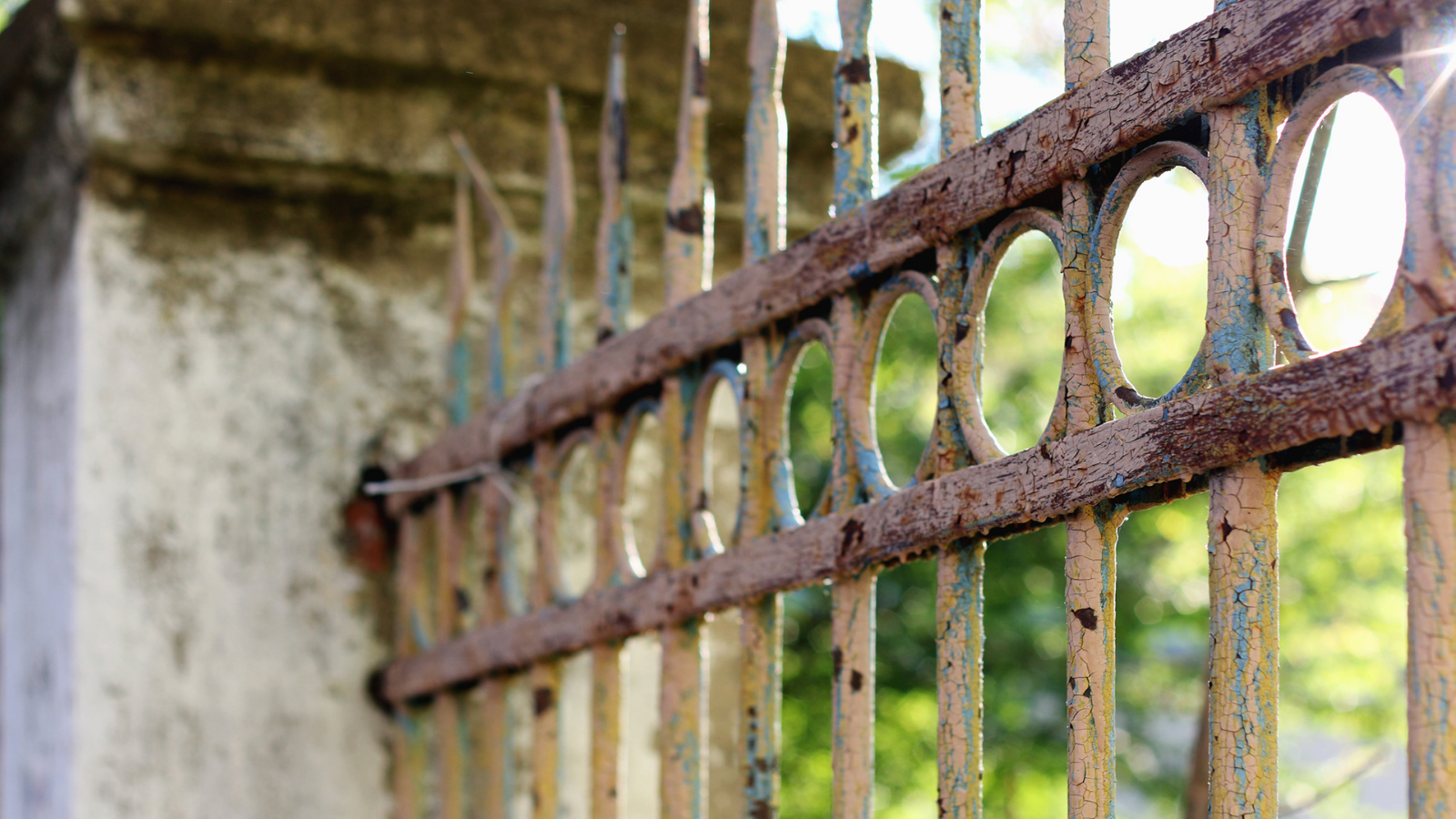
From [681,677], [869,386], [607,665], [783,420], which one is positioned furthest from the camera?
[607,665]

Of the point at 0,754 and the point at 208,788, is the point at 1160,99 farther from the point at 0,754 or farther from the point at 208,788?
the point at 0,754

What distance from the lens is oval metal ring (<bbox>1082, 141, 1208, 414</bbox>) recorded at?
90 cm

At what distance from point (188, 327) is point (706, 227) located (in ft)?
3.07

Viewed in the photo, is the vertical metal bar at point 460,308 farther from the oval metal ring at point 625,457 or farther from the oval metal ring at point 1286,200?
the oval metal ring at point 1286,200

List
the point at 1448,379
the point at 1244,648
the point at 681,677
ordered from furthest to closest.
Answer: the point at 681,677
the point at 1244,648
the point at 1448,379

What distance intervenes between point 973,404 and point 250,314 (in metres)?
1.38

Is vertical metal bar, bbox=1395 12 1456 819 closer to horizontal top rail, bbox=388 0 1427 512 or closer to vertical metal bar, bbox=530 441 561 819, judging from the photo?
horizontal top rail, bbox=388 0 1427 512

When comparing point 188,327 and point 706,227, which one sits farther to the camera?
point 188,327

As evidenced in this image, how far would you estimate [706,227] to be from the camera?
1.52 m

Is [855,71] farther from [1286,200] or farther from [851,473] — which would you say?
[1286,200]

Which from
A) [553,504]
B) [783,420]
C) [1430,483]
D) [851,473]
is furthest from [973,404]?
[553,504]

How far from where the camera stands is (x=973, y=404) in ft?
3.46

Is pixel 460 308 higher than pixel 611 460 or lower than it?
higher

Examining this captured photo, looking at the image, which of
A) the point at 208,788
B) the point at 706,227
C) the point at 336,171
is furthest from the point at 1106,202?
the point at 208,788
